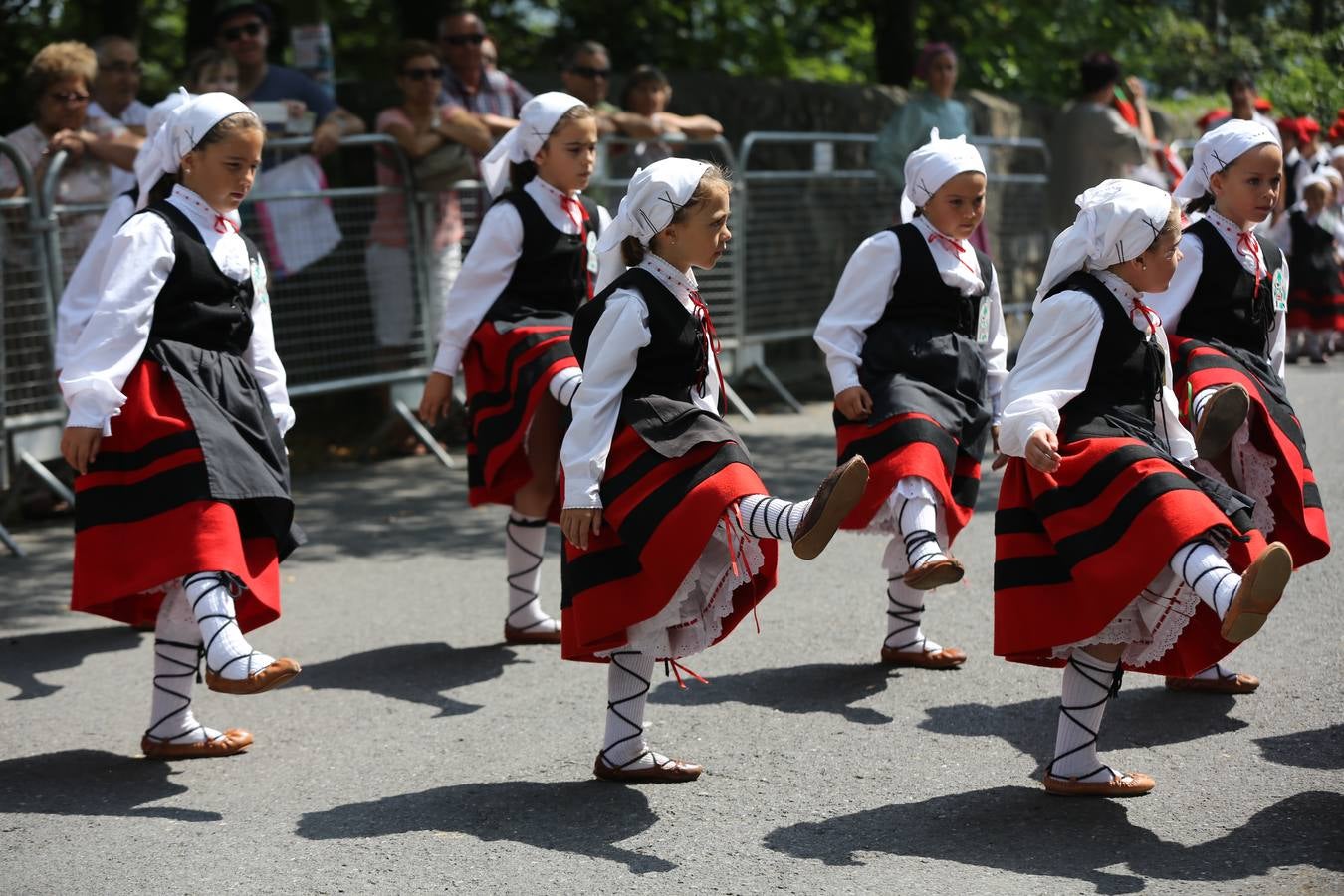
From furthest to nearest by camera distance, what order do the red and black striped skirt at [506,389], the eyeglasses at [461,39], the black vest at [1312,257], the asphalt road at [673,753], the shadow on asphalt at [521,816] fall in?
the black vest at [1312,257], the eyeglasses at [461,39], the red and black striped skirt at [506,389], the shadow on asphalt at [521,816], the asphalt road at [673,753]

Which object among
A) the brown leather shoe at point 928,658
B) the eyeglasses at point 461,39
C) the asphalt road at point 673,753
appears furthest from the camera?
the eyeglasses at point 461,39

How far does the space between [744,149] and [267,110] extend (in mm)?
3202

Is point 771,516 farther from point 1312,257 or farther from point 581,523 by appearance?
point 1312,257

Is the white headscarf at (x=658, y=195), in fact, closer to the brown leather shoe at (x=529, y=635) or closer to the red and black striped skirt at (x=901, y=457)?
the red and black striped skirt at (x=901, y=457)

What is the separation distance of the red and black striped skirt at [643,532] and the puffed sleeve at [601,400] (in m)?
0.05

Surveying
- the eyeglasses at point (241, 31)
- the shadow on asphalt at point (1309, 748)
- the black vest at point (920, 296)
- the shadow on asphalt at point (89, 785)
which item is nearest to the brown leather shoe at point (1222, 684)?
the shadow on asphalt at point (1309, 748)

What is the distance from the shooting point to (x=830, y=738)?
194 inches

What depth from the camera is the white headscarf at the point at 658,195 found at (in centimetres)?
444

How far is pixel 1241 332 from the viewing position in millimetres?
5258

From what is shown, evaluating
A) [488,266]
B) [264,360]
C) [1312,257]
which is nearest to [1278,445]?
[488,266]

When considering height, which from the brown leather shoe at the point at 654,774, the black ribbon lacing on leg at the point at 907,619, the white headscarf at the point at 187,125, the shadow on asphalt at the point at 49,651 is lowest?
the shadow on asphalt at the point at 49,651

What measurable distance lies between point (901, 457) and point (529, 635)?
1616mm

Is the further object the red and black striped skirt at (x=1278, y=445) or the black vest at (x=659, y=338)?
the red and black striped skirt at (x=1278, y=445)

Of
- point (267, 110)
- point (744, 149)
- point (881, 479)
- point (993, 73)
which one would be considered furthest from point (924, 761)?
point (993, 73)
